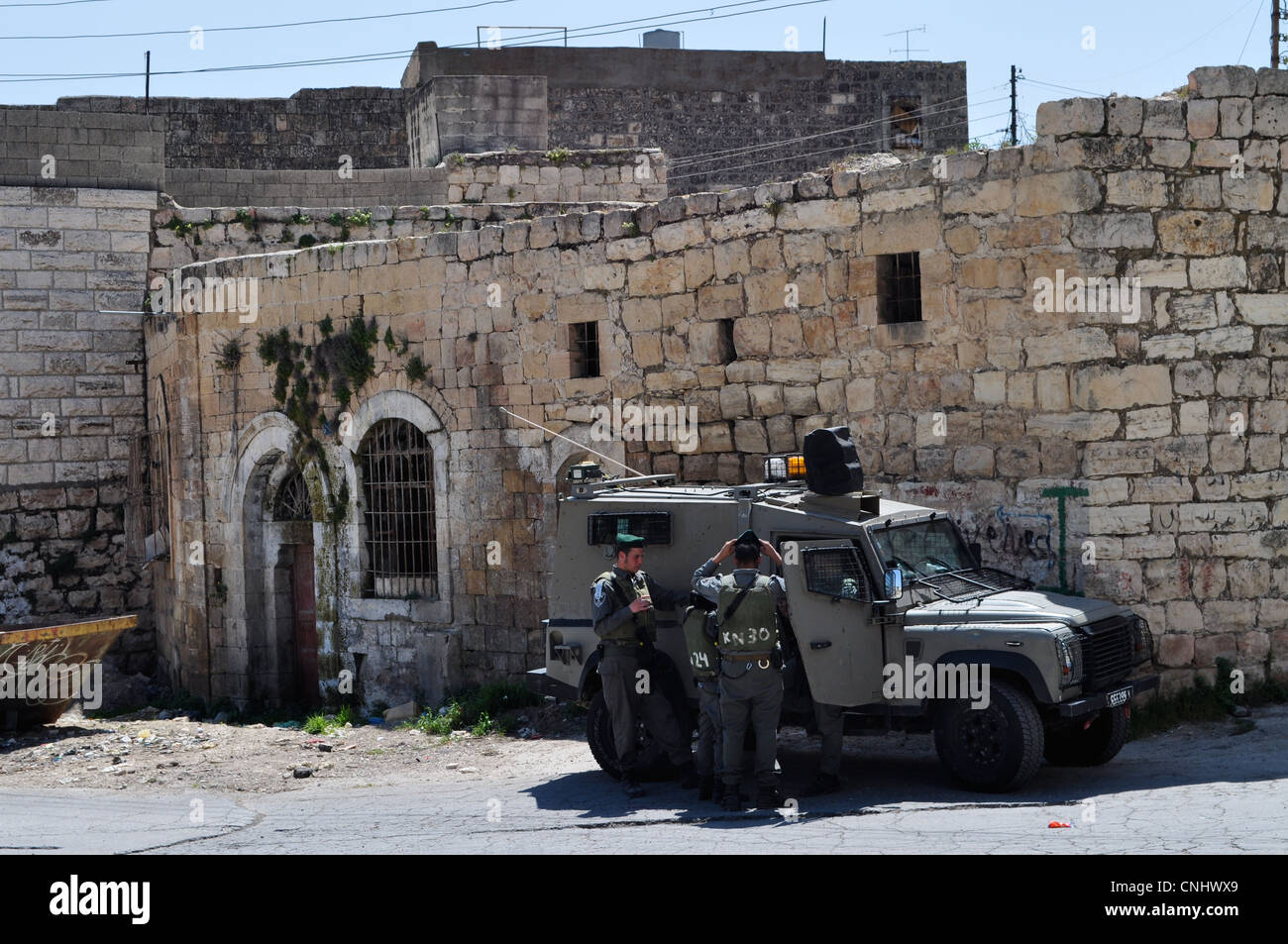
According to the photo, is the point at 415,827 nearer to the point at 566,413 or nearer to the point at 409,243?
the point at 566,413

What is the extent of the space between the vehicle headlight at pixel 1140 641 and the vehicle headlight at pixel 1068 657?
79cm

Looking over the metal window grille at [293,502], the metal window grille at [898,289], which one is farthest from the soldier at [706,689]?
the metal window grille at [293,502]

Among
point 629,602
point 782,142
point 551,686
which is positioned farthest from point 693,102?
point 629,602

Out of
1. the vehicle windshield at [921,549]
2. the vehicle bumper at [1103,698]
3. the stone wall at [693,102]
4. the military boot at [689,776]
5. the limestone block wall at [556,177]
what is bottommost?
the military boot at [689,776]

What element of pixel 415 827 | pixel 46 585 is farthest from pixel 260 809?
pixel 46 585

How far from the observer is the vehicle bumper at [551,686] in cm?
957

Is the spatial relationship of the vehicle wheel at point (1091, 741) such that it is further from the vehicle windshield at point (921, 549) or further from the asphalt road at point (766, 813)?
the vehicle windshield at point (921, 549)

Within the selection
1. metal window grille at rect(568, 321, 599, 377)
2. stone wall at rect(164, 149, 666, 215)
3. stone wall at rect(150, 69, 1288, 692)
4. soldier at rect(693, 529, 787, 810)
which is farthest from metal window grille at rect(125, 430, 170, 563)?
soldier at rect(693, 529, 787, 810)

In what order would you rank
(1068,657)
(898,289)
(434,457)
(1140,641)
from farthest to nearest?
(434,457) → (898,289) → (1140,641) → (1068,657)

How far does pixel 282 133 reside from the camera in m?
24.1

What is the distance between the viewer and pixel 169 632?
1722cm

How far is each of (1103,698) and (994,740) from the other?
671mm

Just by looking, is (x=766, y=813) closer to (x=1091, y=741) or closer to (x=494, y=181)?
(x=1091, y=741)

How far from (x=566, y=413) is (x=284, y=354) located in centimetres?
385
